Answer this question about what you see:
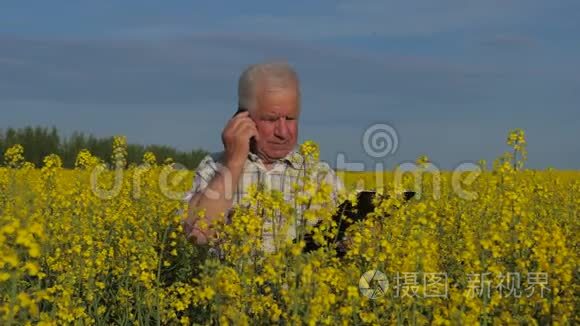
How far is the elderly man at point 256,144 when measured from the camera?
14.5 feet

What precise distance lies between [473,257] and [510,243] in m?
0.22

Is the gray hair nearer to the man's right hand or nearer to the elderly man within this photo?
the elderly man

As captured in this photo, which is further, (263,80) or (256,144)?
(256,144)

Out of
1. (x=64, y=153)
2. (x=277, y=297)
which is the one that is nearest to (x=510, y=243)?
(x=277, y=297)

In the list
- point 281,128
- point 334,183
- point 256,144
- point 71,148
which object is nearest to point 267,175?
point 256,144

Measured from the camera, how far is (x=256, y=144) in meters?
4.64

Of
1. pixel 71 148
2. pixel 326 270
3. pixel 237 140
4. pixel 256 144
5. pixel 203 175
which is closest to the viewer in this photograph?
pixel 326 270

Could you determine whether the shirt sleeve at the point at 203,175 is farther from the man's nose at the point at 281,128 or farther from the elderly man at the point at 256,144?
the man's nose at the point at 281,128

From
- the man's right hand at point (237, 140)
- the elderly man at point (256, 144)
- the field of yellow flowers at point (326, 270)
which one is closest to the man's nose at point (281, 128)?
the elderly man at point (256, 144)

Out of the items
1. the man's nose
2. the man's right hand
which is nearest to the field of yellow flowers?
the man's right hand

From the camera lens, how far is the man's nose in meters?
4.52

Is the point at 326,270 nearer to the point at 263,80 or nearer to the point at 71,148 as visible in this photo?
the point at 263,80

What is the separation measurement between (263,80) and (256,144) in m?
0.37

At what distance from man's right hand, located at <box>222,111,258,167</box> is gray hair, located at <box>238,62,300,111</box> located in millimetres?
142
